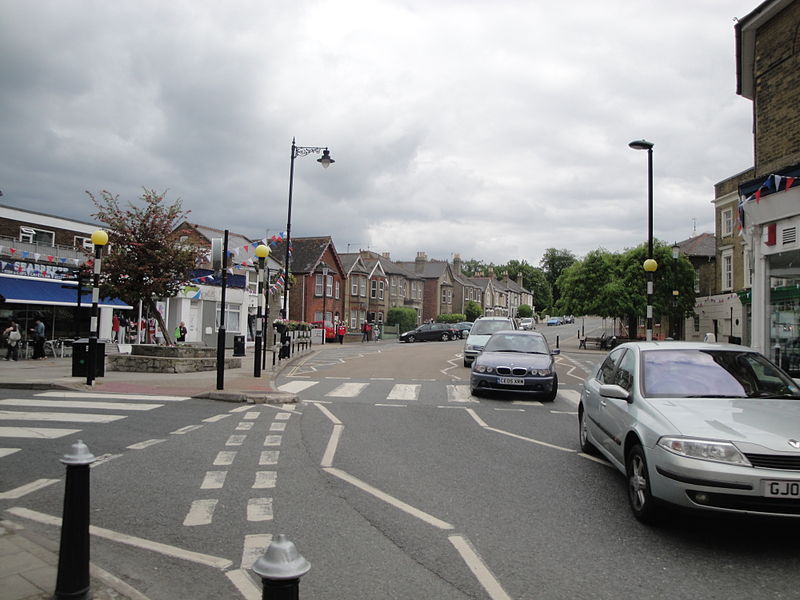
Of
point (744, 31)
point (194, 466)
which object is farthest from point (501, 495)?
point (744, 31)

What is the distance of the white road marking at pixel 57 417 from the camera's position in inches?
383

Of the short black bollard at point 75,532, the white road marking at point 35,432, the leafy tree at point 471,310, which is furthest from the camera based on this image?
the leafy tree at point 471,310

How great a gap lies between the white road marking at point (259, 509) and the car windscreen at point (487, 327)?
18.1 m

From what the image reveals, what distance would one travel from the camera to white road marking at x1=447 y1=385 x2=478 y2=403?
13898 millimetres

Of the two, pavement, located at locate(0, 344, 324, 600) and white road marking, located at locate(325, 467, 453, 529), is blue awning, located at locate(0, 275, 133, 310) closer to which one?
pavement, located at locate(0, 344, 324, 600)

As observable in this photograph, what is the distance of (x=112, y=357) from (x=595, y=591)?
1768 centimetres

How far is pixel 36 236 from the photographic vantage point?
29.1m

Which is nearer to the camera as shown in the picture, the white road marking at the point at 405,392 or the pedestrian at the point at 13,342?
the white road marking at the point at 405,392

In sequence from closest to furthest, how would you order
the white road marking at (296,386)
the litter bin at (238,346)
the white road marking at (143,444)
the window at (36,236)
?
the white road marking at (143,444) → the white road marking at (296,386) → the litter bin at (238,346) → the window at (36,236)

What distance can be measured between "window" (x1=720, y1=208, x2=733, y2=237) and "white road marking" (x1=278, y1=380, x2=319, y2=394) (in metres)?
30.2

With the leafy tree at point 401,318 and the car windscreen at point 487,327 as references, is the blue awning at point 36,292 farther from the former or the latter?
the leafy tree at point 401,318

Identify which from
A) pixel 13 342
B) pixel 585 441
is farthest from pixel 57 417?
pixel 13 342

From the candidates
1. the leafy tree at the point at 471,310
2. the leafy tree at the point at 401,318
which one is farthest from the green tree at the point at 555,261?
the leafy tree at the point at 401,318

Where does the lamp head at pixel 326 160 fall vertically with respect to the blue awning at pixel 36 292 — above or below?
above
